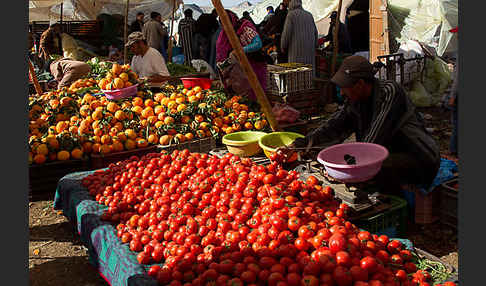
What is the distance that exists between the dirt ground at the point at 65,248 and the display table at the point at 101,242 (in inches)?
12.4

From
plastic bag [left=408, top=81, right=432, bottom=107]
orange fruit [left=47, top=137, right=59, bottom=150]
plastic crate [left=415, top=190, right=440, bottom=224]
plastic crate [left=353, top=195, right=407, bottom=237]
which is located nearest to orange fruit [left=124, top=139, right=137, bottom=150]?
orange fruit [left=47, top=137, right=59, bottom=150]

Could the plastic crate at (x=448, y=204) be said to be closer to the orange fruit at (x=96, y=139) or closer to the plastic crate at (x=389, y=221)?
the plastic crate at (x=389, y=221)

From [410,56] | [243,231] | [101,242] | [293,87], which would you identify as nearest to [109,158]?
[101,242]

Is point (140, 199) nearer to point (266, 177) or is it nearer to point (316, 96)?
point (266, 177)

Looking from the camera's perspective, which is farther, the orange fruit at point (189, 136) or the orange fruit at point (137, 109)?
the orange fruit at point (137, 109)

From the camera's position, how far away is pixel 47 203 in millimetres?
5289

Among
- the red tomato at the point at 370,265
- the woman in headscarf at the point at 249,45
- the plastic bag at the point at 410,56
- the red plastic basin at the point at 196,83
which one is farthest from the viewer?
the plastic bag at the point at 410,56

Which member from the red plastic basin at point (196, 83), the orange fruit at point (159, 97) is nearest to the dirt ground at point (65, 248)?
the orange fruit at point (159, 97)

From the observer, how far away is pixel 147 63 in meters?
6.94

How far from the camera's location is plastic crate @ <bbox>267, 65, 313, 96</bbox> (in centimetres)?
714

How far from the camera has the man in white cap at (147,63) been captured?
6777 millimetres

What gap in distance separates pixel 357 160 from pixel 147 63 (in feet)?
15.1

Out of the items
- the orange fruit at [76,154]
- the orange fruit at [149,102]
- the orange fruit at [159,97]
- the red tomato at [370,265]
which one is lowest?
the red tomato at [370,265]

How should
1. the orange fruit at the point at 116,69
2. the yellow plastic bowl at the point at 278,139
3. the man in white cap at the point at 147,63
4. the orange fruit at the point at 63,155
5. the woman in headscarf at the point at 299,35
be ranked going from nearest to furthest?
the yellow plastic bowl at the point at 278,139
the orange fruit at the point at 63,155
the orange fruit at the point at 116,69
the man in white cap at the point at 147,63
the woman in headscarf at the point at 299,35
